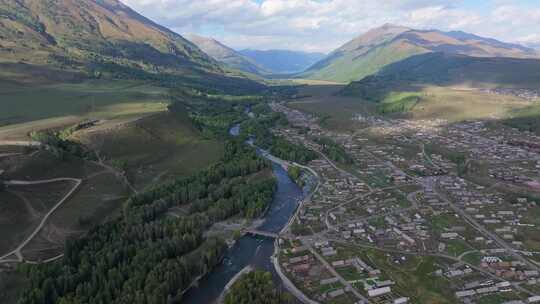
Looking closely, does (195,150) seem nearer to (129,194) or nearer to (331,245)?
(129,194)

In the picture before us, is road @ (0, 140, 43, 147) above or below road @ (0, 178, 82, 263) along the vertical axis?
above

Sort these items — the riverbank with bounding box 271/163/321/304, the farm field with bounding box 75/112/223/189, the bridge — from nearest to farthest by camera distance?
the riverbank with bounding box 271/163/321/304
the bridge
the farm field with bounding box 75/112/223/189

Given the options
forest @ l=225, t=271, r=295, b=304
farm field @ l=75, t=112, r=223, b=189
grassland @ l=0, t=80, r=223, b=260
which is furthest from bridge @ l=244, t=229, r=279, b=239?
farm field @ l=75, t=112, r=223, b=189

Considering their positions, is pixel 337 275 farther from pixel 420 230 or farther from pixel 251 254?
pixel 420 230

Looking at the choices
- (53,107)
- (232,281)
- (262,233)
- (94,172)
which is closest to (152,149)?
(94,172)

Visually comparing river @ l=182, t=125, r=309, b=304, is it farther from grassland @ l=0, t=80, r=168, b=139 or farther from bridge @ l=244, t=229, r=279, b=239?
grassland @ l=0, t=80, r=168, b=139

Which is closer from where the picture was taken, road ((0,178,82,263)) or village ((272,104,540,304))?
village ((272,104,540,304))

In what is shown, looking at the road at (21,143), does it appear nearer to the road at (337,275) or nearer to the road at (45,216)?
the road at (45,216)
